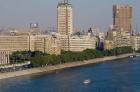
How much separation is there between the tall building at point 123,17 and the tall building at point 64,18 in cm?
2182

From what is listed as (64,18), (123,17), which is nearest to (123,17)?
(123,17)

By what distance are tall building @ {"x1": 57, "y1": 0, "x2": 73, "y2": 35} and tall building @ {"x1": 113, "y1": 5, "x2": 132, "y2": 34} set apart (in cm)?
2182

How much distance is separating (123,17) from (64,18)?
2421cm

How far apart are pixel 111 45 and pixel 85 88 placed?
30.5m

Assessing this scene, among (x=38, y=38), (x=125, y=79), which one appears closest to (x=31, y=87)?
(x=125, y=79)

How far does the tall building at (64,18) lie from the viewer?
47438mm

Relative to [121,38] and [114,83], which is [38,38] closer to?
[121,38]

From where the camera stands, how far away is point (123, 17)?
70.5m

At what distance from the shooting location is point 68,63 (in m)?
34.3

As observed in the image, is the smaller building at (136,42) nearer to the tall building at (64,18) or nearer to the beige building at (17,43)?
the tall building at (64,18)

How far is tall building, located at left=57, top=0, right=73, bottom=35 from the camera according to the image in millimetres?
47438

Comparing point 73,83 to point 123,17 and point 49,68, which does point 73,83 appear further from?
point 123,17

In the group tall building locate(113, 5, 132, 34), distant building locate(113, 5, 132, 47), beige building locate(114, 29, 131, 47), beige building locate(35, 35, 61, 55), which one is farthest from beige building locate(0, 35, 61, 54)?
tall building locate(113, 5, 132, 34)

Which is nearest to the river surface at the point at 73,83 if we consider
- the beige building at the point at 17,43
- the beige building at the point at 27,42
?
the beige building at the point at 27,42
